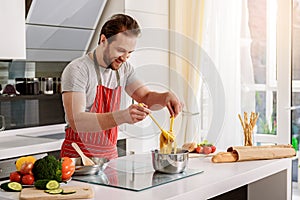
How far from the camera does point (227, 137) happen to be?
13.9 ft

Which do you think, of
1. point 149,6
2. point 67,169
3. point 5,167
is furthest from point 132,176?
point 149,6

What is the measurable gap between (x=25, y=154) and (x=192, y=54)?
1769 millimetres

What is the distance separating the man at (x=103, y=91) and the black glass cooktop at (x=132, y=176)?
19 cm

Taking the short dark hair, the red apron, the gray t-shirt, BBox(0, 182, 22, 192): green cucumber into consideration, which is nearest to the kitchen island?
BBox(0, 182, 22, 192): green cucumber

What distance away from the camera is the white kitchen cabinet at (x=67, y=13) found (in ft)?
12.2

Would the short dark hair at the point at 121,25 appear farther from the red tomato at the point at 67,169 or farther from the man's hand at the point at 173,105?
the red tomato at the point at 67,169

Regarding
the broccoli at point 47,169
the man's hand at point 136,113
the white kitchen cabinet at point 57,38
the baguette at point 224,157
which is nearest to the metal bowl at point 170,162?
the man's hand at point 136,113

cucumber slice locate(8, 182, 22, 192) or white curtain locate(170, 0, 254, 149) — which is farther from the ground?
white curtain locate(170, 0, 254, 149)

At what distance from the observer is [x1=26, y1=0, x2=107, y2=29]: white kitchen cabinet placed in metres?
3.73

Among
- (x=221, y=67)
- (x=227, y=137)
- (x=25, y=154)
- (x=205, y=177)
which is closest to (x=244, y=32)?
(x=221, y=67)

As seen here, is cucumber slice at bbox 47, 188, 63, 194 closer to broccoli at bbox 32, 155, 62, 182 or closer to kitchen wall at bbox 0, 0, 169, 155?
broccoli at bbox 32, 155, 62, 182

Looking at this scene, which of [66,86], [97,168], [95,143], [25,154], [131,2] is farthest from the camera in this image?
[131,2]

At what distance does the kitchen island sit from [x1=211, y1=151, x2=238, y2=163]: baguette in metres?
0.02

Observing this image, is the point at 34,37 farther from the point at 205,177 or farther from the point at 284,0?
the point at 205,177
